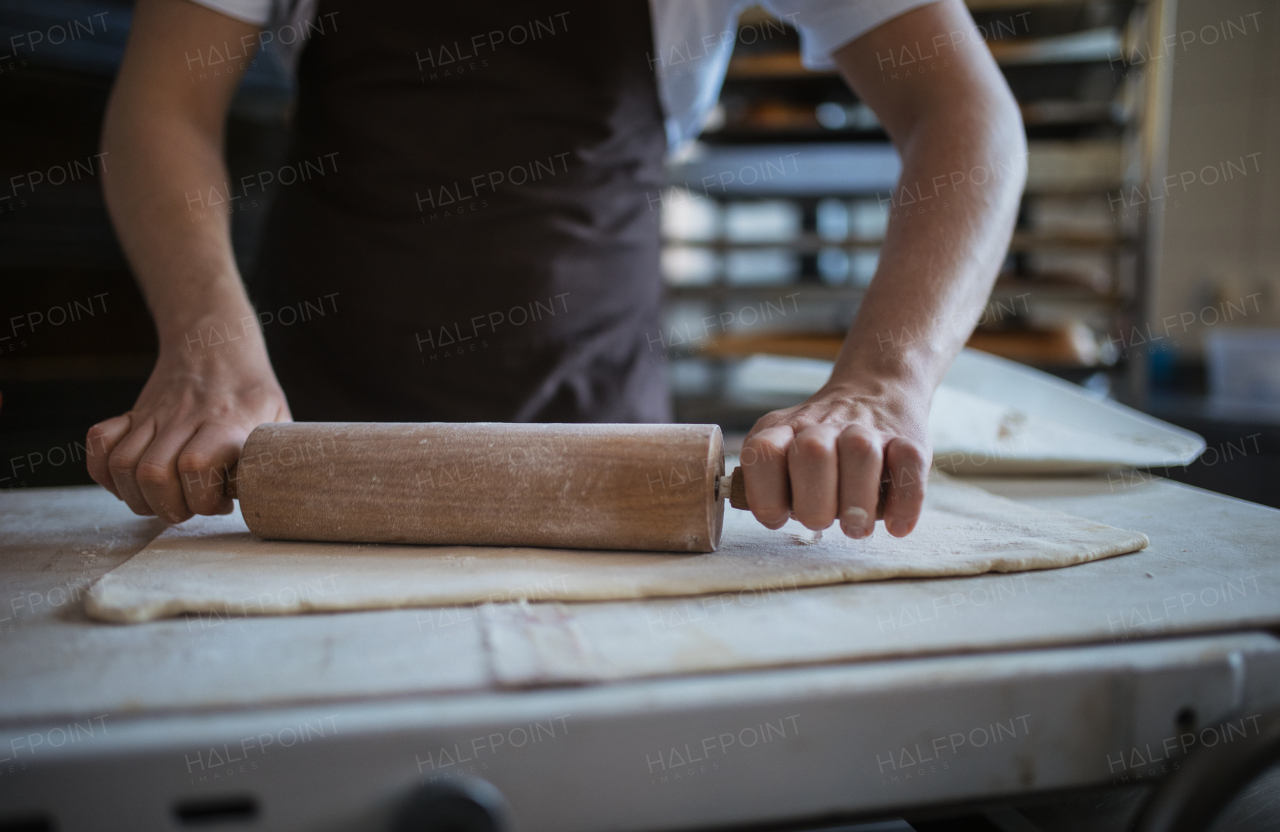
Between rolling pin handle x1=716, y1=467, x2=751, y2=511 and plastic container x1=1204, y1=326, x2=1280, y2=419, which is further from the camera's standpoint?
plastic container x1=1204, y1=326, x2=1280, y2=419

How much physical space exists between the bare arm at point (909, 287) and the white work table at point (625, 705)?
4.7 inches

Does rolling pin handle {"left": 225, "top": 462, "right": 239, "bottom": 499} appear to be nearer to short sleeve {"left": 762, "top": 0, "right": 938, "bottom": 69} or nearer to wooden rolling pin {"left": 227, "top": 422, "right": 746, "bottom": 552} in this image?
wooden rolling pin {"left": 227, "top": 422, "right": 746, "bottom": 552}

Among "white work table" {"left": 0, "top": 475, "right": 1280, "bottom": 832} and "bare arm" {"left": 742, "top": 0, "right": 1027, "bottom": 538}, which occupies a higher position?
"bare arm" {"left": 742, "top": 0, "right": 1027, "bottom": 538}

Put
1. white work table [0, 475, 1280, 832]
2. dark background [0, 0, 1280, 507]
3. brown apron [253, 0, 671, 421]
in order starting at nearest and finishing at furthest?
white work table [0, 475, 1280, 832]
brown apron [253, 0, 671, 421]
dark background [0, 0, 1280, 507]

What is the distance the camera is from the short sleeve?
1.00 m

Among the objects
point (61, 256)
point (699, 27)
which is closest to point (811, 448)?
point (699, 27)

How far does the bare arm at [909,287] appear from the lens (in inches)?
26.7

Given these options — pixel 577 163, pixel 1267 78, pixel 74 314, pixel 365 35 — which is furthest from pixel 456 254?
pixel 1267 78

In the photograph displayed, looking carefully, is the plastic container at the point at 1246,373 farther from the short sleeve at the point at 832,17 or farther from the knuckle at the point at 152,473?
the knuckle at the point at 152,473

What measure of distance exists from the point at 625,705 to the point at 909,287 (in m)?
0.58

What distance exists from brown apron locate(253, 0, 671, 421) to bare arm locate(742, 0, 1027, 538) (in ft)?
1.27

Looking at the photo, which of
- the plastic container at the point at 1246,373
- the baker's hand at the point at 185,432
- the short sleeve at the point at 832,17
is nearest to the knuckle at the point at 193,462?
the baker's hand at the point at 185,432

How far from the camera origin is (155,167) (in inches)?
39.3

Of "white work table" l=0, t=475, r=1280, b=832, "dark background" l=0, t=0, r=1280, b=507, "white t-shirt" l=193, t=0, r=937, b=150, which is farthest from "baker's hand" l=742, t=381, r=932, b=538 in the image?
"dark background" l=0, t=0, r=1280, b=507
